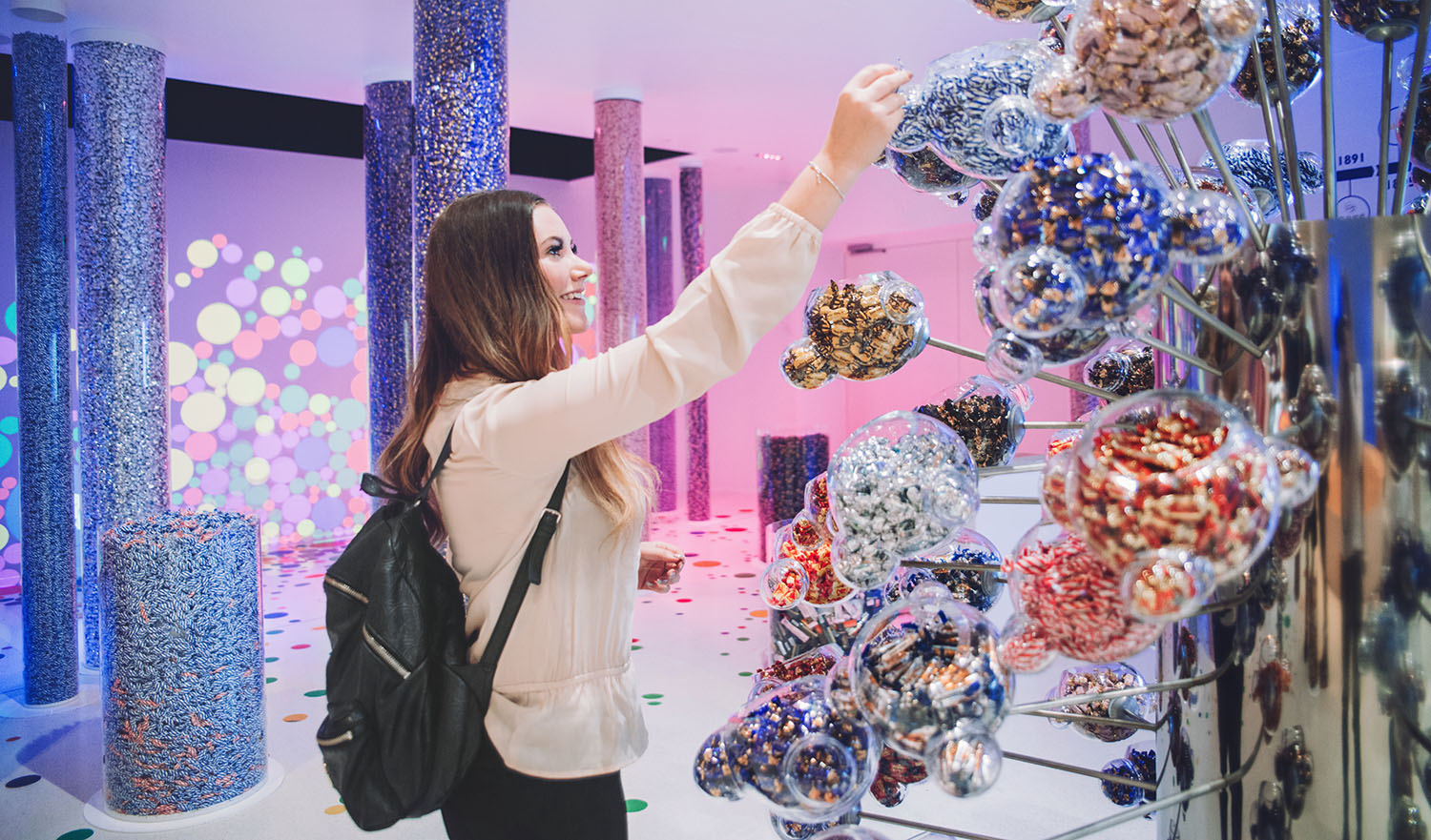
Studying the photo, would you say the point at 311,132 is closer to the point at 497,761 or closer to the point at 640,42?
the point at 640,42

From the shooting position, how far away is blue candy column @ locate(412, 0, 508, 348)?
3787 mm

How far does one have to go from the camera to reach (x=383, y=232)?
17.4 feet

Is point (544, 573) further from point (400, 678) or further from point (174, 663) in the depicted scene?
Result: point (174, 663)

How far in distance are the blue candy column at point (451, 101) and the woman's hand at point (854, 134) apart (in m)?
3.16

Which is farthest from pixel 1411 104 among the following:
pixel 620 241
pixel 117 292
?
pixel 620 241

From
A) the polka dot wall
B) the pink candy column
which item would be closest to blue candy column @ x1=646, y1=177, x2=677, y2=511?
the pink candy column

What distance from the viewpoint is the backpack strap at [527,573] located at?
120 cm

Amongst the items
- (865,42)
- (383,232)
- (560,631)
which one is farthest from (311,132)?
(560,631)

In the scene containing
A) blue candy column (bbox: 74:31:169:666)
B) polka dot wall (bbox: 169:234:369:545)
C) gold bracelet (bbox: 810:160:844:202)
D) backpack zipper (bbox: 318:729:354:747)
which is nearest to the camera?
gold bracelet (bbox: 810:160:844:202)

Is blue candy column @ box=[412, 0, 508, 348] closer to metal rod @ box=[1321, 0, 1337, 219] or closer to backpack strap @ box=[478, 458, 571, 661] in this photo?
backpack strap @ box=[478, 458, 571, 661]

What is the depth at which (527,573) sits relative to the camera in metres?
1.22

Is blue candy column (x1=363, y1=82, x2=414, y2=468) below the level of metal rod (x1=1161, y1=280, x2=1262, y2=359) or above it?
above

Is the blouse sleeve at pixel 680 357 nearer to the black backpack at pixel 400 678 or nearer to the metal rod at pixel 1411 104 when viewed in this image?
the black backpack at pixel 400 678

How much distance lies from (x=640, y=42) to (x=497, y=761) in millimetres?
4462
